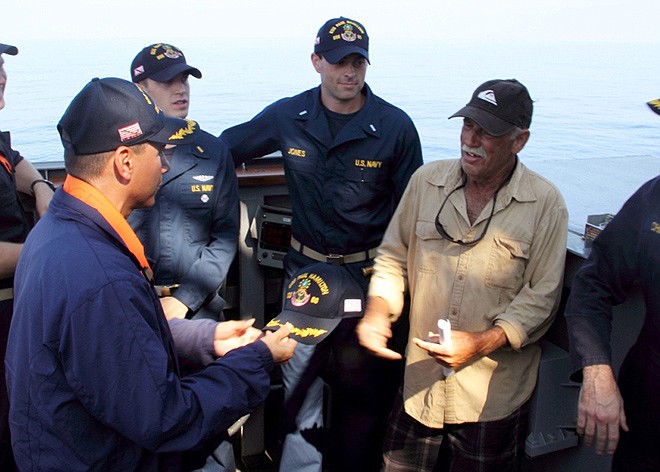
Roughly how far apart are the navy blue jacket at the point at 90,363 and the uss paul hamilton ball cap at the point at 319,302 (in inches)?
28.8

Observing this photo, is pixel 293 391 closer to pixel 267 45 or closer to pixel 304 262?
pixel 304 262

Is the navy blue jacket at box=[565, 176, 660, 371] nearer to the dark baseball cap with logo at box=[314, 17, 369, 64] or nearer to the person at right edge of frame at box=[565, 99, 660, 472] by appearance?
the person at right edge of frame at box=[565, 99, 660, 472]

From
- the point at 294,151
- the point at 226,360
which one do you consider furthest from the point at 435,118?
the point at 226,360

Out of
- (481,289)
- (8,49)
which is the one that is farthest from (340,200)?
(8,49)

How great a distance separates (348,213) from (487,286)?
0.84 m

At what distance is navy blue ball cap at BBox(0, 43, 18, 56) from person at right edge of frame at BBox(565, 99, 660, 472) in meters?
2.11

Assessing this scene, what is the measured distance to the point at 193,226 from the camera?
8.46 ft

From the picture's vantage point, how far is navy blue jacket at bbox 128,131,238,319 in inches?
99.7

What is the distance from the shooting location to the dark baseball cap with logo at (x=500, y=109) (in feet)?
6.59

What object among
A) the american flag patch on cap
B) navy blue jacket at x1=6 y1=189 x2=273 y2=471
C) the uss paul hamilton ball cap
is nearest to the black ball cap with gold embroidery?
the american flag patch on cap

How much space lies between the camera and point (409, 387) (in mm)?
2170

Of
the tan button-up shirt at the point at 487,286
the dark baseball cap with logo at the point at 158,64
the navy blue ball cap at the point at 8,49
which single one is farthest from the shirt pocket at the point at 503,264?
the navy blue ball cap at the point at 8,49

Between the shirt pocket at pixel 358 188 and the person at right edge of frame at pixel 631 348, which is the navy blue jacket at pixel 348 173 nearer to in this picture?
the shirt pocket at pixel 358 188

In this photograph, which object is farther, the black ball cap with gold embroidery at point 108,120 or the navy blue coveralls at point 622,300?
the navy blue coveralls at point 622,300
